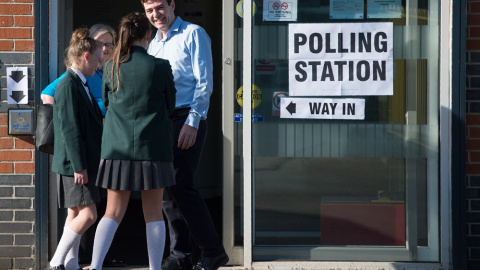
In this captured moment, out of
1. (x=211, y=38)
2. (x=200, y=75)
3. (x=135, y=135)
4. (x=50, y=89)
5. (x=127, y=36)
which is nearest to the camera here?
(x=135, y=135)

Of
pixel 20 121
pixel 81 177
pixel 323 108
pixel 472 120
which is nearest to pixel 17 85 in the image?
pixel 20 121

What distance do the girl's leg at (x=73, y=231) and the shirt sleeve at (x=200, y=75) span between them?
80 centimetres

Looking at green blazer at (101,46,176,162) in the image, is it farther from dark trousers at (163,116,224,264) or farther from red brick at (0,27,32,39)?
red brick at (0,27,32,39)

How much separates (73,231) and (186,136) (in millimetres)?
879

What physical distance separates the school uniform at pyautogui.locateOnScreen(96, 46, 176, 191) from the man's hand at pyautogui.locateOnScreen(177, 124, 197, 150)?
36cm

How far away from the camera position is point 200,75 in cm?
490

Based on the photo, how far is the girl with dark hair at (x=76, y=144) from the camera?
15.0ft

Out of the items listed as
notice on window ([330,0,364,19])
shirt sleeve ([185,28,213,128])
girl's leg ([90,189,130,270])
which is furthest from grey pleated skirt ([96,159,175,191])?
notice on window ([330,0,364,19])

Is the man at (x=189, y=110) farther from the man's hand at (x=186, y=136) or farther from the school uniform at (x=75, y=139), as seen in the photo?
the school uniform at (x=75, y=139)

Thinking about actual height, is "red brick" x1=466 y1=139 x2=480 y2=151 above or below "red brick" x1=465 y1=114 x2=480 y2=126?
below

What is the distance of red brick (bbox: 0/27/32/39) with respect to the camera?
5.40 m

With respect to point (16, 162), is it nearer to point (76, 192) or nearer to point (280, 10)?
point (76, 192)

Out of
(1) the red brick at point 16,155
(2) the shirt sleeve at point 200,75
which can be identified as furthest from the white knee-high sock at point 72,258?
(2) the shirt sleeve at point 200,75

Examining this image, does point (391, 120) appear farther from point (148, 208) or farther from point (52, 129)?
point (52, 129)
